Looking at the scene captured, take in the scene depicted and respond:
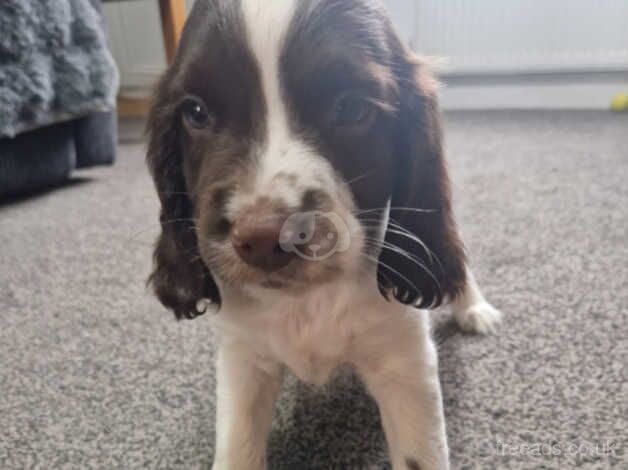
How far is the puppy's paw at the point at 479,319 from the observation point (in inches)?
60.2

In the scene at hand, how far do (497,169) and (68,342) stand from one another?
1.99 meters

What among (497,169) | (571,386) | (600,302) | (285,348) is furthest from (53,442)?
(497,169)

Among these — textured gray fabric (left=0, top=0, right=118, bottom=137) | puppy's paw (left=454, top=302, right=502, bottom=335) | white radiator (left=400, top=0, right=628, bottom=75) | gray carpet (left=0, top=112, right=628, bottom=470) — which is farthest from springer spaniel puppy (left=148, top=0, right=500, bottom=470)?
white radiator (left=400, top=0, right=628, bottom=75)

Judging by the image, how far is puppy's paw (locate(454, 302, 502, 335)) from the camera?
5.01 ft

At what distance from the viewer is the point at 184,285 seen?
44.8 inches

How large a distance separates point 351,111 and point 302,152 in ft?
0.35

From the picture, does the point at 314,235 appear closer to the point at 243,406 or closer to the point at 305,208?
the point at 305,208

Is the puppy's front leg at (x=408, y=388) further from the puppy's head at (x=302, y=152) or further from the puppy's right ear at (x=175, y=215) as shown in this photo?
the puppy's right ear at (x=175, y=215)

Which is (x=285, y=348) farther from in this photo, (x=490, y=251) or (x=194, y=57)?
(x=490, y=251)

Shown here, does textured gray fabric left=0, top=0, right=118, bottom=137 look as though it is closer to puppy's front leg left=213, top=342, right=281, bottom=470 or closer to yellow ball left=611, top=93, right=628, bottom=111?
puppy's front leg left=213, top=342, right=281, bottom=470

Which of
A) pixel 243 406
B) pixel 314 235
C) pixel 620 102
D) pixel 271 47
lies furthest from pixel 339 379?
pixel 620 102

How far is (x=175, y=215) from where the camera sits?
112 cm

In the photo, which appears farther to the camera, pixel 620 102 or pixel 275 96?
pixel 620 102

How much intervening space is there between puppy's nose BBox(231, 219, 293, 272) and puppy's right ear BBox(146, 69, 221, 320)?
11.1 inches
